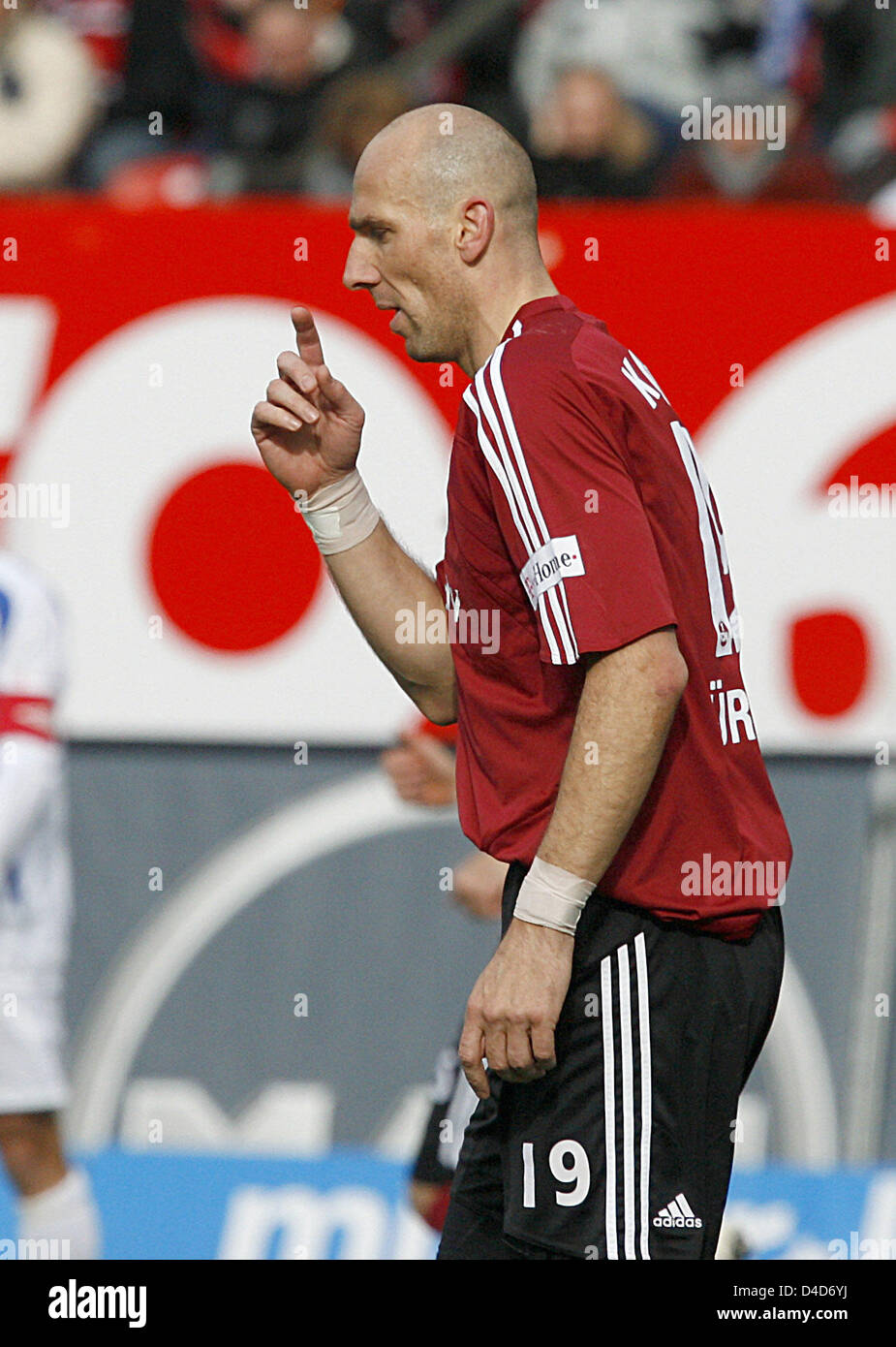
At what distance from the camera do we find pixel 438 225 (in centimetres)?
257

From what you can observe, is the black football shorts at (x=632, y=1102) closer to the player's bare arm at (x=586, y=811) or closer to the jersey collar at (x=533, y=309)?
the player's bare arm at (x=586, y=811)

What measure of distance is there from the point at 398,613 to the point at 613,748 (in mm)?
699

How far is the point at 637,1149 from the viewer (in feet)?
7.91

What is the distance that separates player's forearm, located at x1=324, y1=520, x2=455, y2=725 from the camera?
2869mm

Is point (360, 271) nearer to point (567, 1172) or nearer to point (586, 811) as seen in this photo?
point (586, 811)

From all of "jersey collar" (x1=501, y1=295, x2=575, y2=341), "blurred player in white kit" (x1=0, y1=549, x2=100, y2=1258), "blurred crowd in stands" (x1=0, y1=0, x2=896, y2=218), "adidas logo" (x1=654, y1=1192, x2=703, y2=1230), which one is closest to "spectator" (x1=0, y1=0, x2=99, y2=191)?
"blurred crowd in stands" (x1=0, y1=0, x2=896, y2=218)

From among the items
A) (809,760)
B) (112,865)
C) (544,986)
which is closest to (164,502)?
(112,865)

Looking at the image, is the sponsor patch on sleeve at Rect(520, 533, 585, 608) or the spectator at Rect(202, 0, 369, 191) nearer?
the sponsor patch on sleeve at Rect(520, 533, 585, 608)

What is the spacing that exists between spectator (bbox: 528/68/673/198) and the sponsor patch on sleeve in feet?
10.0

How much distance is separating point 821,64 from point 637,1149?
483cm

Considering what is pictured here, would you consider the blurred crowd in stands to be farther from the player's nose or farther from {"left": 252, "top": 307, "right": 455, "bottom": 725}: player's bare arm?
the player's nose

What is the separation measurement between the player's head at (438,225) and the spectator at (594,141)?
2650 millimetres

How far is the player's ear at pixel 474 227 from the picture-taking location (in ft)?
8.43
